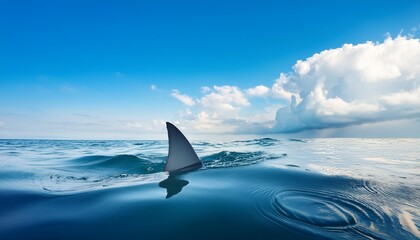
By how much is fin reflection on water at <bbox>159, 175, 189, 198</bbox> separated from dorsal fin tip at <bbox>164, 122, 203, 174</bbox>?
1.37 m

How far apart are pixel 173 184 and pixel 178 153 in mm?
2757

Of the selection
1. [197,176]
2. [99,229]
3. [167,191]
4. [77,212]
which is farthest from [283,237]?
[197,176]

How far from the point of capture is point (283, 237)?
3455 mm

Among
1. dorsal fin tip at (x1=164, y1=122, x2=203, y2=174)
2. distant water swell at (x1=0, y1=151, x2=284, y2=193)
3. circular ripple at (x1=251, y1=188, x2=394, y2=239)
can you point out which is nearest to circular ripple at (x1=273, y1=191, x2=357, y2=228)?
circular ripple at (x1=251, y1=188, x2=394, y2=239)

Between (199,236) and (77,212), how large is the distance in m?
2.61

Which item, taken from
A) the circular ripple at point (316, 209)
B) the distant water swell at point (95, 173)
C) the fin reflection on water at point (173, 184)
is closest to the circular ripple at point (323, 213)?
the circular ripple at point (316, 209)

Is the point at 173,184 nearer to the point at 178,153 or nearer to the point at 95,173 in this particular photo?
the point at 178,153

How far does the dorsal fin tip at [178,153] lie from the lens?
9.12m

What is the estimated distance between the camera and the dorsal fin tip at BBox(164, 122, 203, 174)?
29.9ft

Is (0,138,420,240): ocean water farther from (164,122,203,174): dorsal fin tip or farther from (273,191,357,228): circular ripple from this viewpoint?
(164,122,203,174): dorsal fin tip

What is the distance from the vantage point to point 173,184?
22.0 feet

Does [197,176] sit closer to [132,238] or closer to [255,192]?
[255,192]

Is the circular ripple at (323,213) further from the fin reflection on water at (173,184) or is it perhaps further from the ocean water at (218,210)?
the fin reflection on water at (173,184)

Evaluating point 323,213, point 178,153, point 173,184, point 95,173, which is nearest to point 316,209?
point 323,213
